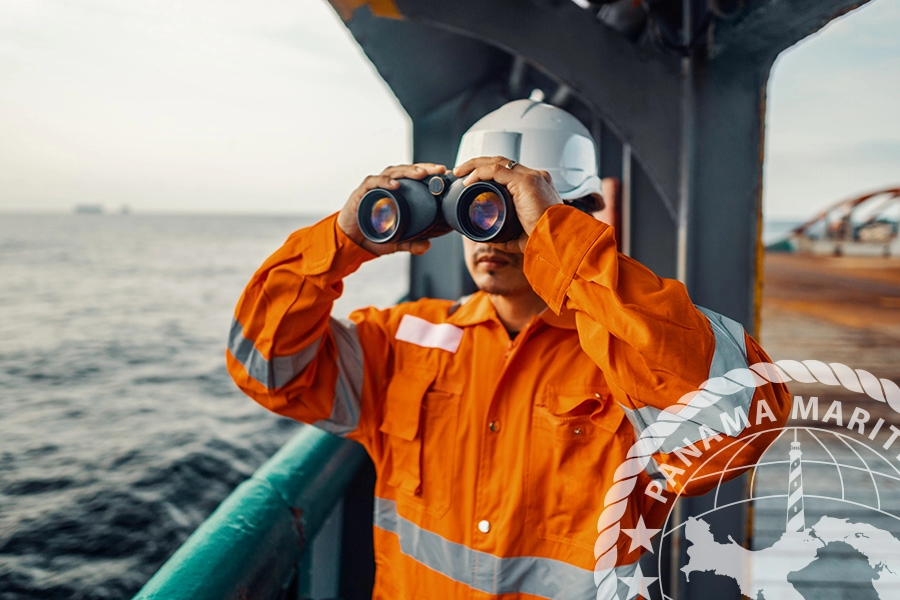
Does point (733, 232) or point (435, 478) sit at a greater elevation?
point (733, 232)

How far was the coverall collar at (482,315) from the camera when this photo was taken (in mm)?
1285

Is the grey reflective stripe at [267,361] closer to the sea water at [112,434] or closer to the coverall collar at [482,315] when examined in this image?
the coverall collar at [482,315]

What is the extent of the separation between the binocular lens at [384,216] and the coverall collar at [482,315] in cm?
33

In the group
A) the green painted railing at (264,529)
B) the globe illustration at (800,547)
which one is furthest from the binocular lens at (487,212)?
the green painted railing at (264,529)

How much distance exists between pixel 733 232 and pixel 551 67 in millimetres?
610

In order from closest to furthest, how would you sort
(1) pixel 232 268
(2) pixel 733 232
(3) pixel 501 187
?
(3) pixel 501 187 < (2) pixel 733 232 < (1) pixel 232 268

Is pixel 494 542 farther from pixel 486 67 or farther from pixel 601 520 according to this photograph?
pixel 486 67

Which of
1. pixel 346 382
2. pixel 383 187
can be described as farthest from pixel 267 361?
pixel 383 187

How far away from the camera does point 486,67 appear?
270cm

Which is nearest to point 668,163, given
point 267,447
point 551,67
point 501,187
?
point 551,67

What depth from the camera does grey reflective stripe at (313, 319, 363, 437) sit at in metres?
1.39

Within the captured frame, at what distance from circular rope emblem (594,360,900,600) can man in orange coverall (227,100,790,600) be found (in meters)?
0.01

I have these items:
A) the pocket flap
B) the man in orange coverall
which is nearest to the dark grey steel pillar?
the man in orange coverall

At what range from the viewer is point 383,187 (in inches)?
47.3
